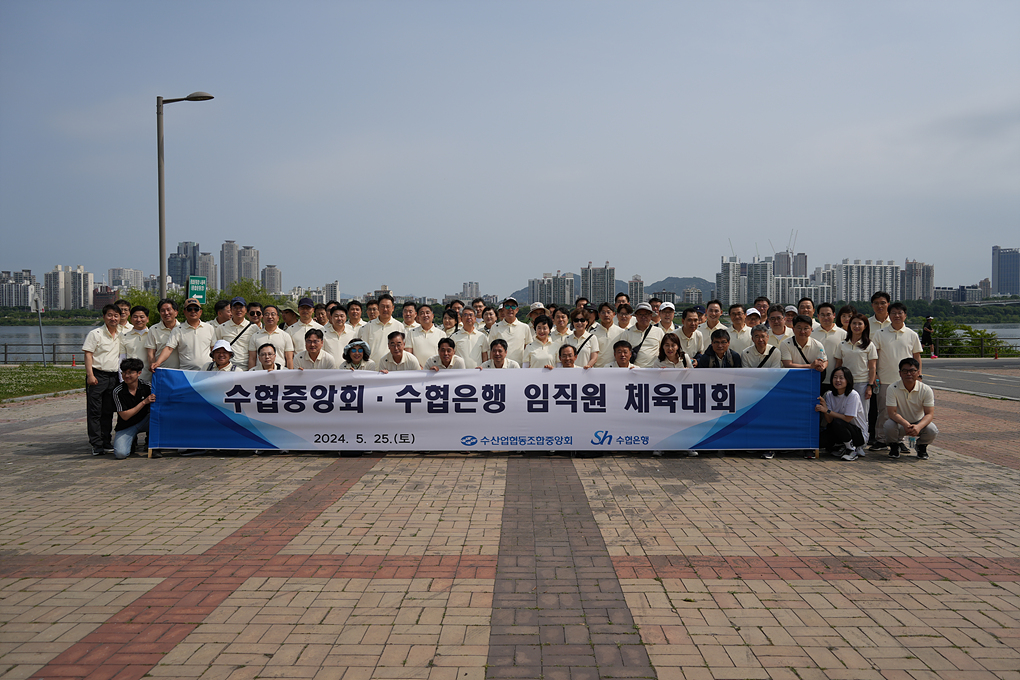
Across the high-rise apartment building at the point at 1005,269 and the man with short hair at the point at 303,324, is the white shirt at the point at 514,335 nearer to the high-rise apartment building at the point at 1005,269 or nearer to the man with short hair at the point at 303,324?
the man with short hair at the point at 303,324

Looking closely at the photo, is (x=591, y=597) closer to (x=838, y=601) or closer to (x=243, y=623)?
(x=838, y=601)

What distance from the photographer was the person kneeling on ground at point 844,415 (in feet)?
27.3

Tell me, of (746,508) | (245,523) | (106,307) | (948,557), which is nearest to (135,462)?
(106,307)

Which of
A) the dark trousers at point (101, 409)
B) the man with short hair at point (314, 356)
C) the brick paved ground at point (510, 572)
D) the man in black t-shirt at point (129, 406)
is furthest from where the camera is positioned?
the man with short hair at point (314, 356)

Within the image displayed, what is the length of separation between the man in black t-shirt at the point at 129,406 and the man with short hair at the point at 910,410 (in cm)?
979

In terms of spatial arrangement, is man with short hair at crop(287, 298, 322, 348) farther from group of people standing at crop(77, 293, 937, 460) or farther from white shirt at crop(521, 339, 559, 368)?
white shirt at crop(521, 339, 559, 368)

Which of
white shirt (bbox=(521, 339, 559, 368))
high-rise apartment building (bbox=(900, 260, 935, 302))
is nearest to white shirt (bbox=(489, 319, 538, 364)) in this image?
white shirt (bbox=(521, 339, 559, 368))

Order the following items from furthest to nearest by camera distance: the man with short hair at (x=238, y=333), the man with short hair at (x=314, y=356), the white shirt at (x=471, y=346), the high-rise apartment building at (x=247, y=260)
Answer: the high-rise apartment building at (x=247, y=260)
the white shirt at (x=471, y=346)
the man with short hair at (x=238, y=333)
the man with short hair at (x=314, y=356)

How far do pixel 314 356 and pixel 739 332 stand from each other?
623 centimetres

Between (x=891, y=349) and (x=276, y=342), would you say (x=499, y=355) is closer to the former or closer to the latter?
(x=276, y=342)

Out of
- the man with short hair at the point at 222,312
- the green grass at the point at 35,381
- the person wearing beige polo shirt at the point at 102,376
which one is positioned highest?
the man with short hair at the point at 222,312

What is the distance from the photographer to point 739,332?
9.66 m

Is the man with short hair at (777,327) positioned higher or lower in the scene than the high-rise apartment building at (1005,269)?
lower

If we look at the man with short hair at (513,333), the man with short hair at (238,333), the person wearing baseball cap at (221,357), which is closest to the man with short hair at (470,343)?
the man with short hair at (513,333)
